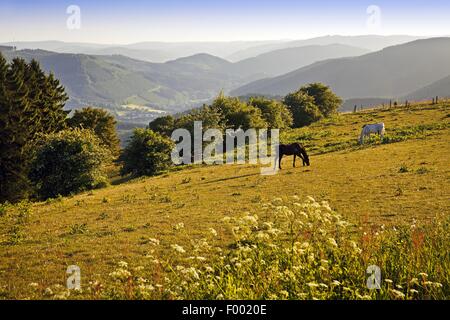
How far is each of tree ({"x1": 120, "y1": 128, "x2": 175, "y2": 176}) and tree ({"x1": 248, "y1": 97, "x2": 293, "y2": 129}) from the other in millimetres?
28002

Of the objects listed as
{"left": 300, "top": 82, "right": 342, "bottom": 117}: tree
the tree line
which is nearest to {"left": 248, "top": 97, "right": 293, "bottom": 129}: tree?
the tree line

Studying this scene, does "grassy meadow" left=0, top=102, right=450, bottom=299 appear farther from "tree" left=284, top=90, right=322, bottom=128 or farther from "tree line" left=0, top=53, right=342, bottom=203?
"tree" left=284, top=90, right=322, bottom=128

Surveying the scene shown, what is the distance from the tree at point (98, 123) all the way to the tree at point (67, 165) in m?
37.9

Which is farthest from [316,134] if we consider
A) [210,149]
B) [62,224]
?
[62,224]

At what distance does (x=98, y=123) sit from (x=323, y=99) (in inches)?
2208

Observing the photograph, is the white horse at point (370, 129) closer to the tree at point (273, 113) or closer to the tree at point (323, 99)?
the tree at point (273, 113)

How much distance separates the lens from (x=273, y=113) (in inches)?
3228

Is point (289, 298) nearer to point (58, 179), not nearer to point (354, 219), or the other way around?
point (354, 219)

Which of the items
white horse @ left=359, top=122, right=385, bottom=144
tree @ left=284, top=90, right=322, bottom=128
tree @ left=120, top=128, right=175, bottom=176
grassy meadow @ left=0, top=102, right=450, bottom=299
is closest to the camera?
grassy meadow @ left=0, top=102, right=450, bottom=299

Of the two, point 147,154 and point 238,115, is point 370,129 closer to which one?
point 147,154

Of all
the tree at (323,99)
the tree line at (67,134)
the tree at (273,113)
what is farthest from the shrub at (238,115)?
the tree at (323,99)

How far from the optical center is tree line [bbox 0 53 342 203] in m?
42.8

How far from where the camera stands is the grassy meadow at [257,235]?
355 inches

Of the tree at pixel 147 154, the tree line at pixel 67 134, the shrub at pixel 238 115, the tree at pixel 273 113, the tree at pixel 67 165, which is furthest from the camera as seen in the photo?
the tree at pixel 273 113
